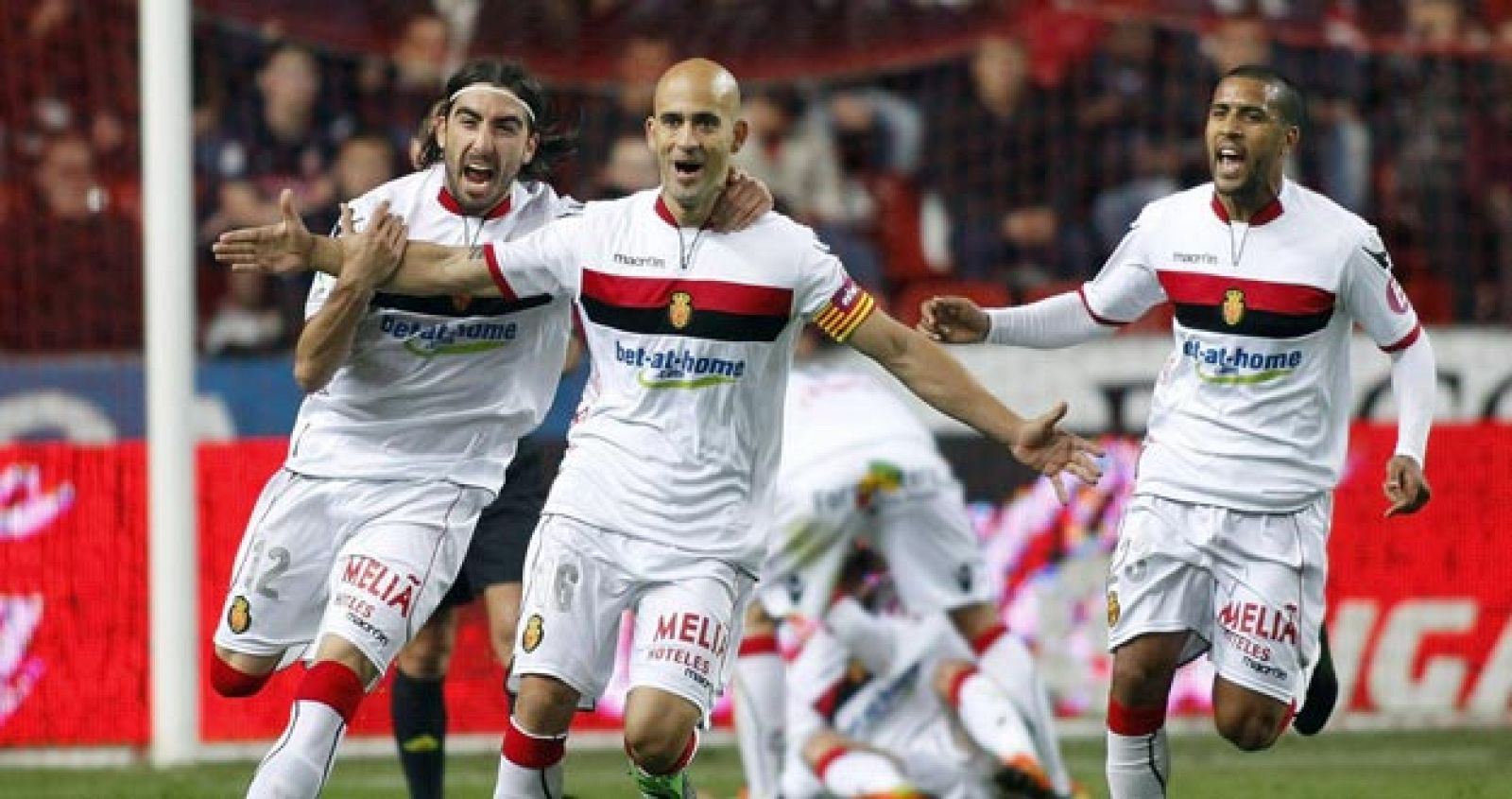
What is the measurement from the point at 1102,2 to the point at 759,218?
20.1ft

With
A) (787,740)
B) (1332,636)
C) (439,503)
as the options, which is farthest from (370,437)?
(1332,636)

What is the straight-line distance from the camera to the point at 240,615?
8.07m

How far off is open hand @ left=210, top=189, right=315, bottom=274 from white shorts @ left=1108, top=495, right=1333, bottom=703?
2.50 metres

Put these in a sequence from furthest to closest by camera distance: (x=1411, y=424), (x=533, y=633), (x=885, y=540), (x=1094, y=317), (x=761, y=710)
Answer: (x=885, y=540), (x=761, y=710), (x=1094, y=317), (x=1411, y=424), (x=533, y=633)

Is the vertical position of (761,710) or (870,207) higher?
(870,207)

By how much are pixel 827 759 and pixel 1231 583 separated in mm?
2794

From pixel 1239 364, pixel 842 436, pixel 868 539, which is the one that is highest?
pixel 1239 364

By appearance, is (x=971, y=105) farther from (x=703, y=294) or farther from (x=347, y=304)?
(x=347, y=304)

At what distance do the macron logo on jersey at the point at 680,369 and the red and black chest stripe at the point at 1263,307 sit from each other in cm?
153

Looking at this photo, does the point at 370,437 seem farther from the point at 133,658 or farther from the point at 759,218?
the point at 133,658

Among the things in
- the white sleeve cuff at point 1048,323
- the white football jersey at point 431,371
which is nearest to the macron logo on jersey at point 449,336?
the white football jersey at point 431,371

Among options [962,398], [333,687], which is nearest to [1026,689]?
[962,398]

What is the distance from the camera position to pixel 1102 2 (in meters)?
13.5

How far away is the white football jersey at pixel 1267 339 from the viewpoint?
8.29m
